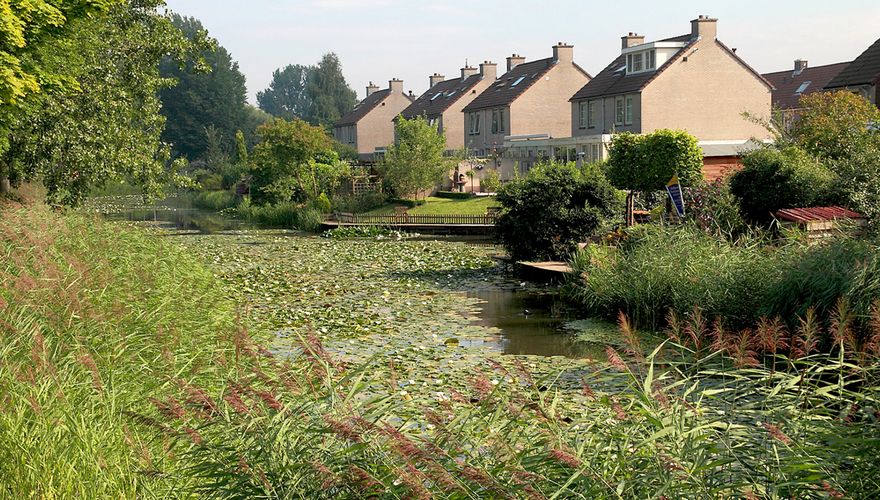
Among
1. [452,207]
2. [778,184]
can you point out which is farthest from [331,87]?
[778,184]

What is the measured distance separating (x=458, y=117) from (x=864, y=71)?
3386 centimetres

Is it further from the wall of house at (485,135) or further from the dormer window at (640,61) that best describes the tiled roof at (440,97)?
the dormer window at (640,61)

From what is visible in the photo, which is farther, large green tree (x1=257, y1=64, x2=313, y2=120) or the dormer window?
large green tree (x1=257, y1=64, x2=313, y2=120)

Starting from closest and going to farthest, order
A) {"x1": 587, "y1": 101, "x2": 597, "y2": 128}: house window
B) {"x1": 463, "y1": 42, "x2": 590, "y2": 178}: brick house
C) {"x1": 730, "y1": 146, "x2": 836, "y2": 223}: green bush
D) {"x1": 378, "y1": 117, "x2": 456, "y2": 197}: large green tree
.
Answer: {"x1": 730, "y1": 146, "x2": 836, "y2": 223}: green bush, {"x1": 378, "y1": 117, "x2": 456, "y2": 197}: large green tree, {"x1": 587, "y1": 101, "x2": 597, "y2": 128}: house window, {"x1": 463, "y1": 42, "x2": 590, "y2": 178}: brick house

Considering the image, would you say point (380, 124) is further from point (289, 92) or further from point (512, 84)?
point (289, 92)

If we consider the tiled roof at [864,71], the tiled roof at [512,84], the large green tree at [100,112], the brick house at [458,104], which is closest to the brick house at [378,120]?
the brick house at [458,104]

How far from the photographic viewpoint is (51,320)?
849 cm

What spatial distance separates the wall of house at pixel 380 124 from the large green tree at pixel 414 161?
117ft

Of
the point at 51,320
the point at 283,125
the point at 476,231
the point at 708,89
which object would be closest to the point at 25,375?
the point at 51,320

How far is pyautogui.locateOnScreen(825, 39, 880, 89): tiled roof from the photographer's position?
4337 centimetres

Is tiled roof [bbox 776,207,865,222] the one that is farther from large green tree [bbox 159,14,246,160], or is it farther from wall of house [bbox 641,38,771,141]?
large green tree [bbox 159,14,246,160]

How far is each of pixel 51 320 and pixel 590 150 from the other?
140ft

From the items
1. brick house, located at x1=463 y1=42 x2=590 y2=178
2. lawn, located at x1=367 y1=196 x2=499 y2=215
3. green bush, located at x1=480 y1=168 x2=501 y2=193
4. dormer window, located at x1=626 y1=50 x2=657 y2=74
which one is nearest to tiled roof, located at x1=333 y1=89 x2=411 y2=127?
brick house, located at x1=463 y1=42 x2=590 y2=178

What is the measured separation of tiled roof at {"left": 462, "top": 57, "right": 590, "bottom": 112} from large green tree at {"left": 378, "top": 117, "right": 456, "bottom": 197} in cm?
1389
